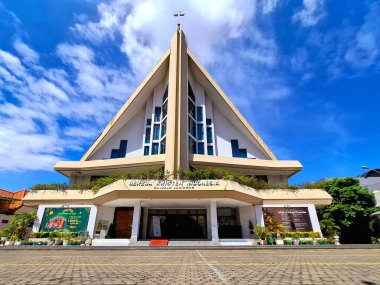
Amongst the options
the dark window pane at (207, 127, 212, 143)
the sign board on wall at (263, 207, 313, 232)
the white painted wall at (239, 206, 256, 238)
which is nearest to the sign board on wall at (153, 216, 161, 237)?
the white painted wall at (239, 206, 256, 238)

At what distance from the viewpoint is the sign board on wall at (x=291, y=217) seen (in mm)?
17312

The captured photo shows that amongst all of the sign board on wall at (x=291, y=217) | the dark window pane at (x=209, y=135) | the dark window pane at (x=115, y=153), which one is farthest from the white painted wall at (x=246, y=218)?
the dark window pane at (x=115, y=153)

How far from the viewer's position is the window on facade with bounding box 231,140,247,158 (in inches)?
947

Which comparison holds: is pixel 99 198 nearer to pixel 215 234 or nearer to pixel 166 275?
pixel 215 234

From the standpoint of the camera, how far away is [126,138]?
2447 centimetres

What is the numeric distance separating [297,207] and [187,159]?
33.0ft

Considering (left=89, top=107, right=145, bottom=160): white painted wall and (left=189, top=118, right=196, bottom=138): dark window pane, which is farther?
(left=89, top=107, right=145, bottom=160): white painted wall

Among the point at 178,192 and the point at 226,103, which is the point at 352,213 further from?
the point at 178,192

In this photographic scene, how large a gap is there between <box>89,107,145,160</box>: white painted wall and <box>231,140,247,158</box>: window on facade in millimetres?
10036

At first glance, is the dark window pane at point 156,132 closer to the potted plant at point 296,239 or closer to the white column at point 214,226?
the white column at point 214,226

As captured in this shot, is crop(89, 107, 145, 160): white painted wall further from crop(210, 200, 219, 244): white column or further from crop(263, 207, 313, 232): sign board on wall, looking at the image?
crop(263, 207, 313, 232): sign board on wall

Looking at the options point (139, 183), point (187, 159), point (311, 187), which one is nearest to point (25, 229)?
point (139, 183)

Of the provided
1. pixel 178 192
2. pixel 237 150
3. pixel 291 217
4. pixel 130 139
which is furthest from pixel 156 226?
pixel 237 150

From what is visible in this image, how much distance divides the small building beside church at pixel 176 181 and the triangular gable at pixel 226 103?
13 centimetres
